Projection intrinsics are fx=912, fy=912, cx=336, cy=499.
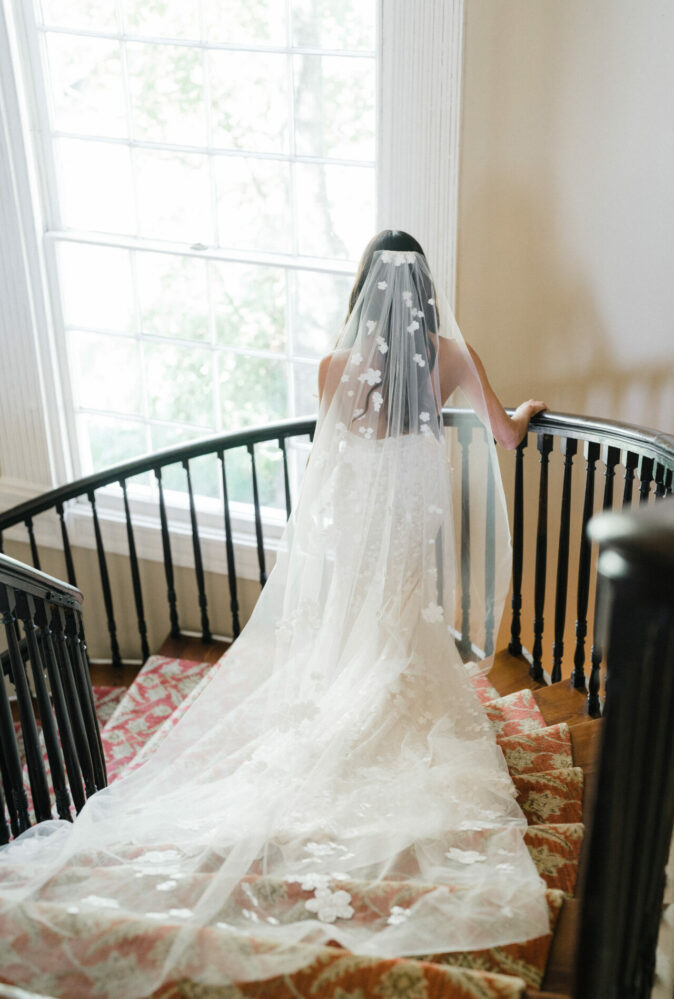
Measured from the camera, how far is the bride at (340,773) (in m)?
1.41

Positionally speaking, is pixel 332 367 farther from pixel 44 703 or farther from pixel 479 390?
pixel 44 703

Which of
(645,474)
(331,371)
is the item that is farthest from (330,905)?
(645,474)

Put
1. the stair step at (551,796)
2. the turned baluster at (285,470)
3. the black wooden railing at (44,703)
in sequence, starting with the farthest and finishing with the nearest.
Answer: the turned baluster at (285,470) → the stair step at (551,796) → the black wooden railing at (44,703)

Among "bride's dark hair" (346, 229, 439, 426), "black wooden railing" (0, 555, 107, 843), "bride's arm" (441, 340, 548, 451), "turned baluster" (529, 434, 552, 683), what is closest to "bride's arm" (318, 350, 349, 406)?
"bride's dark hair" (346, 229, 439, 426)

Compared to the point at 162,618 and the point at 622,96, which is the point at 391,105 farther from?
the point at 162,618

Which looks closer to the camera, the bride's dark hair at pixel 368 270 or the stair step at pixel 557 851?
the stair step at pixel 557 851

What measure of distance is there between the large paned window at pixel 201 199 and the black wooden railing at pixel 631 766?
3222 millimetres

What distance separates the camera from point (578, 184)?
3346 mm

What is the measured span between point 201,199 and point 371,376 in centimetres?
190

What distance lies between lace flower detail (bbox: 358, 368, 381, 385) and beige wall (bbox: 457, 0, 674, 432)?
3.97ft

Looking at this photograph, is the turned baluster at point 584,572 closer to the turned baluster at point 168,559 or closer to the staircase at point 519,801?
the staircase at point 519,801

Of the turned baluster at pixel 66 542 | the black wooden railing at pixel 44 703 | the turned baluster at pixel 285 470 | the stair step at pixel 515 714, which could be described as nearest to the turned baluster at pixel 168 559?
the turned baluster at pixel 66 542

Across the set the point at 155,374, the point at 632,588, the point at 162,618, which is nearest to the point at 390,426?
the point at 632,588

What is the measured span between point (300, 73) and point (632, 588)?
345 cm
